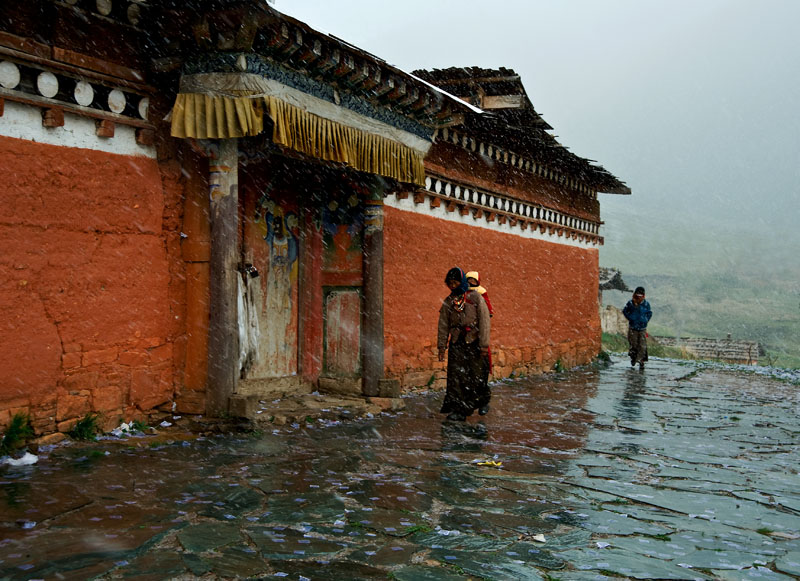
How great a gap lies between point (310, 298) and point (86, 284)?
3.45 meters

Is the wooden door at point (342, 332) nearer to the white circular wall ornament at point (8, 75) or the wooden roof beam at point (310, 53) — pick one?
the wooden roof beam at point (310, 53)

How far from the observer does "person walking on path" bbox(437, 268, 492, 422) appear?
812cm

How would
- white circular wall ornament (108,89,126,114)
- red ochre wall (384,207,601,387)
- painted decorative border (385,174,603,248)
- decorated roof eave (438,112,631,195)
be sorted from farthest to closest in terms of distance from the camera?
decorated roof eave (438,112,631,195)
painted decorative border (385,174,603,248)
red ochre wall (384,207,601,387)
white circular wall ornament (108,89,126,114)

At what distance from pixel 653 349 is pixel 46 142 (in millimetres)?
24310

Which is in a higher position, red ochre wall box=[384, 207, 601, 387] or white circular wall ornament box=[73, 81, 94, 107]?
white circular wall ornament box=[73, 81, 94, 107]

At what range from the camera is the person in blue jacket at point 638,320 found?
1535 centimetres

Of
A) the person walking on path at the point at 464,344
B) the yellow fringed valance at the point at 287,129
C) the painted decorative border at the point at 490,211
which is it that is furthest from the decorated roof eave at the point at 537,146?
the person walking on path at the point at 464,344

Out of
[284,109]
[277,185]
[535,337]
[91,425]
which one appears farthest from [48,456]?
[535,337]

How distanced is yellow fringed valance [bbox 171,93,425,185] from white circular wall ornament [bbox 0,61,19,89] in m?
1.22

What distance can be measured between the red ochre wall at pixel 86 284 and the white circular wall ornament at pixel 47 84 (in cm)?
42

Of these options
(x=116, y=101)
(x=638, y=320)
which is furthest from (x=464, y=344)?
(x=638, y=320)

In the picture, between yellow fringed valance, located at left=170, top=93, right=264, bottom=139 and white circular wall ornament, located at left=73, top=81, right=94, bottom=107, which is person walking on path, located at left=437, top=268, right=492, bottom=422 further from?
white circular wall ornament, located at left=73, top=81, right=94, bottom=107

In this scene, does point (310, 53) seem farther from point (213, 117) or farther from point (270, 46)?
point (213, 117)

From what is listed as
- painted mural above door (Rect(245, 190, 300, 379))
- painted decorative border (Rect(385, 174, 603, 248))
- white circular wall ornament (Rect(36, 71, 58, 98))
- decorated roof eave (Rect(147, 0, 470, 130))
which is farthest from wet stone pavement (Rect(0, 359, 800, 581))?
painted decorative border (Rect(385, 174, 603, 248))
